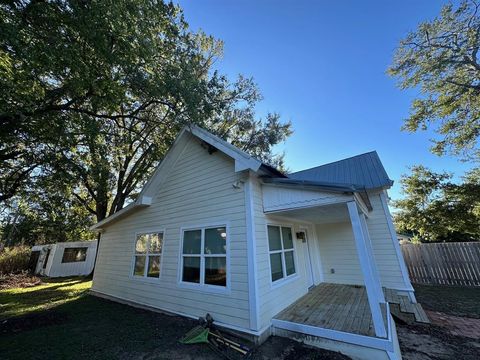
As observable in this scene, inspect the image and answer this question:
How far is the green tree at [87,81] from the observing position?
4.50 meters

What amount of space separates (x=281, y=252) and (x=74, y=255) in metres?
19.3

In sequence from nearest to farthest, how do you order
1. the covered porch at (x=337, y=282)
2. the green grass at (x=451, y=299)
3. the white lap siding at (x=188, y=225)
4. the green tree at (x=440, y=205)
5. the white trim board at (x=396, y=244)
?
the covered porch at (x=337, y=282), the white lap siding at (x=188, y=225), the green grass at (x=451, y=299), the white trim board at (x=396, y=244), the green tree at (x=440, y=205)

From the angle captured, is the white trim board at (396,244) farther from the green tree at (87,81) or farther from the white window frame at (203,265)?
the green tree at (87,81)

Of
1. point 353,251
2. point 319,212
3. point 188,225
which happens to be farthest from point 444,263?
point 188,225

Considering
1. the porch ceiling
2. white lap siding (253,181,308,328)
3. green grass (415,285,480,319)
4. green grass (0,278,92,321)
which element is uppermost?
the porch ceiling

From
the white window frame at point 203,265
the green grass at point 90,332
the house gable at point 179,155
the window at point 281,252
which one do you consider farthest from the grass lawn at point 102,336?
the house gable at point 179,155

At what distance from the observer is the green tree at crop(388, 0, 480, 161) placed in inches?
430

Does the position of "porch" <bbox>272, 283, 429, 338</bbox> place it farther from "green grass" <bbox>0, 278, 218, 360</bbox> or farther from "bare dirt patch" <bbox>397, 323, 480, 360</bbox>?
"green grass" <bbox>0, 278, 218, 360</bbox>

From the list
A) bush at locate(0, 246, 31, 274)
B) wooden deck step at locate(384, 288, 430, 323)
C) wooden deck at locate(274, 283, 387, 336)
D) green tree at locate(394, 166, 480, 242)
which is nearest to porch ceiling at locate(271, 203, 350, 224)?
wooden deck at locate(274, 283, 387, 336)

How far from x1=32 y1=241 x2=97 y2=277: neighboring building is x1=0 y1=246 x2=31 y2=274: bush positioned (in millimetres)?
641

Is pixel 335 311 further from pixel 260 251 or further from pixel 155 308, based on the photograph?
pixel 155 308

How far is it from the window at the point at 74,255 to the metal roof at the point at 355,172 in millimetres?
18978

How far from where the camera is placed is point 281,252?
5.95 meters

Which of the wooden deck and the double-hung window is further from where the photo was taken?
the double-hung window
